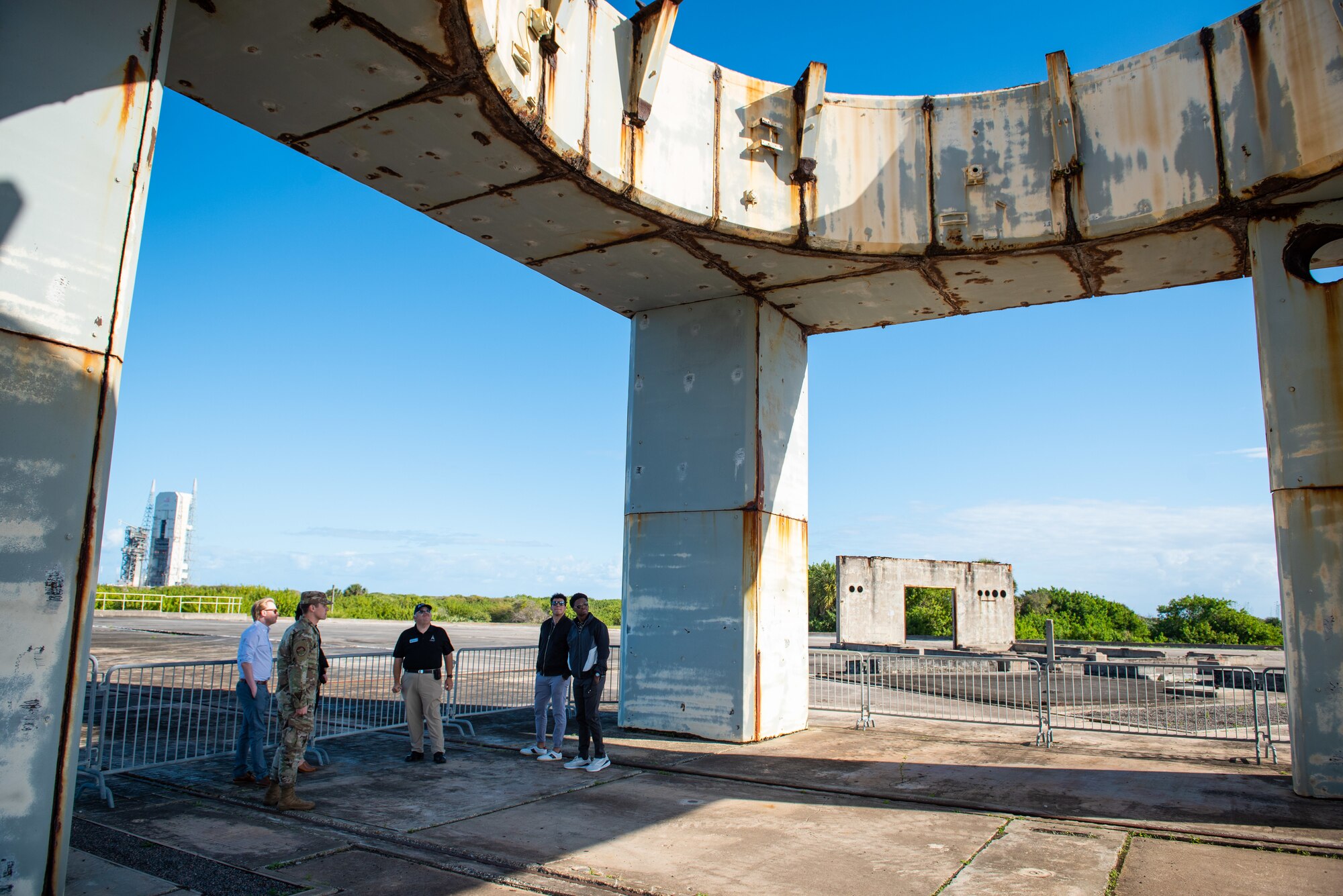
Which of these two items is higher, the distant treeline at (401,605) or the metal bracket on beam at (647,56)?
the metal bracket on beam at (647,56)

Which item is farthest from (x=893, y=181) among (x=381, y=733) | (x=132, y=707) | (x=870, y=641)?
(x=870, y=641)

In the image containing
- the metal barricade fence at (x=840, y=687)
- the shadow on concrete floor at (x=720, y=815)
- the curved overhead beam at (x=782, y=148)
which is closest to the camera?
the shadow on concrete floor at (x=720, y=815)

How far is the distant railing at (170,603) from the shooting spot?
47.8m

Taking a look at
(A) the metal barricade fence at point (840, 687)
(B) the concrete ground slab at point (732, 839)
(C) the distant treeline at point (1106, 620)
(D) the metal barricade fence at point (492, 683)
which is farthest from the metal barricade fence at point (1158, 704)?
(C) the distant treeline at point (1106, 620)

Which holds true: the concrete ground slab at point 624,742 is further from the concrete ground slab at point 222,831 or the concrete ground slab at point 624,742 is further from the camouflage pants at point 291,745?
the concrete ground slab at point 222,831

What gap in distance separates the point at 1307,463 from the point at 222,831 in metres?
9.86

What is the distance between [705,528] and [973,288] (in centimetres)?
450

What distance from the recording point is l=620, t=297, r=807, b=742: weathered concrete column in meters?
10.2

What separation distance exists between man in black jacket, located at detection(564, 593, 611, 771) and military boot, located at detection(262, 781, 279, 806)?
2848 millimetres

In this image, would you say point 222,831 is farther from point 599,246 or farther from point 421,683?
point 599,246

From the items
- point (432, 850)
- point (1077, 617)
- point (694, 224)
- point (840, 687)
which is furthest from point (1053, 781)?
point (1077, 617)

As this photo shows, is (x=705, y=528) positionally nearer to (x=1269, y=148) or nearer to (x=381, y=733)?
(x=381, y=733)

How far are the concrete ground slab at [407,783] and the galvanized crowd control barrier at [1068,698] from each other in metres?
5.34

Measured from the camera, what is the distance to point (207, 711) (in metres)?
11.6
